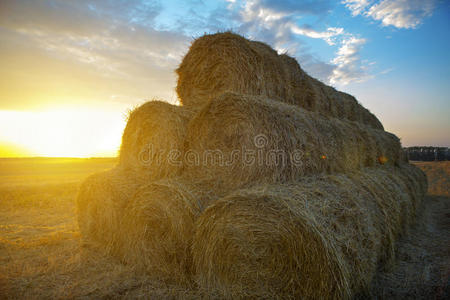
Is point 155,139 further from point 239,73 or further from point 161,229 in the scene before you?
point 239,73

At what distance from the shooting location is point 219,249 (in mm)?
2914

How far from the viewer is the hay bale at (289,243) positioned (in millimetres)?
2352

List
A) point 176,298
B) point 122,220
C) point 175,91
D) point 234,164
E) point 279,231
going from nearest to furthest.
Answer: point 279,231 → point 176,298 → point 234,164 → point 122,220 → point 175,91

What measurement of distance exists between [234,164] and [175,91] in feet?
8.88

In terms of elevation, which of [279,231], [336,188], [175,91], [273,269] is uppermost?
[175,91]

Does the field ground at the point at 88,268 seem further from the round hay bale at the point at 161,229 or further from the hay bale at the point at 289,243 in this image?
the hay bale at the point at 289,243

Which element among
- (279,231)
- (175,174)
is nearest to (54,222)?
(175,174)

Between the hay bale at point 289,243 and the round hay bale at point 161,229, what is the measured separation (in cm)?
28

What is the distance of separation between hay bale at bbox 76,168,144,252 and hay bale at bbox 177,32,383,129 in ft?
6.23

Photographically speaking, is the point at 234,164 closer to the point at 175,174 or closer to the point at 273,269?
the point at 175,174

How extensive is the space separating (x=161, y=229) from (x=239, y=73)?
9.16ft

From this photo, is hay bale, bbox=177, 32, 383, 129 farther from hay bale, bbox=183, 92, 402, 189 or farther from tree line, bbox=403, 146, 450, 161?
tree line, bbox=403, 146, 450, 161

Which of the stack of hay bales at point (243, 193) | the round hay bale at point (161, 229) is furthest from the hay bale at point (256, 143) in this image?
the round hay bale at point (161, 229)

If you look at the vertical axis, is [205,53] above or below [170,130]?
above
